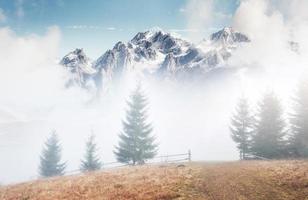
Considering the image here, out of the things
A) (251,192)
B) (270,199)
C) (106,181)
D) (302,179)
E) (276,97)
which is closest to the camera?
(270,199)

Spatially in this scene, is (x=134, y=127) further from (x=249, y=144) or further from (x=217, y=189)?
(x=217, y=189)

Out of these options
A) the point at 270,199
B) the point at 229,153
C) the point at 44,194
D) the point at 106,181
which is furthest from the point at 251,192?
the point at 229,153

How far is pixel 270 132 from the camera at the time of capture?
144 feet

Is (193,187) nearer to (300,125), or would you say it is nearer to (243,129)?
(300,125)

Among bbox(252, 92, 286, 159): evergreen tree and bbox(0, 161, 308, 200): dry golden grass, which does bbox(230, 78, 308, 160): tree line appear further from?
bbox(0, 161, 308, 200): dry golden grass

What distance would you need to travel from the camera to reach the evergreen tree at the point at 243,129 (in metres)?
47.7

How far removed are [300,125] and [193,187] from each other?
2764 cm

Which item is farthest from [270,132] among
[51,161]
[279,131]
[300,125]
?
[51,161]

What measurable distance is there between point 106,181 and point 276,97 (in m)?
30.6

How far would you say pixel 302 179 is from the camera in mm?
20594

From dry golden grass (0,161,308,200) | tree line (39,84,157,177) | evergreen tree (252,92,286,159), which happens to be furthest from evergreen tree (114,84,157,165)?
dry golden grass (0,161,308,200)

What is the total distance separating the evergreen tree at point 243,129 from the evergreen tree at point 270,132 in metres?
2.19

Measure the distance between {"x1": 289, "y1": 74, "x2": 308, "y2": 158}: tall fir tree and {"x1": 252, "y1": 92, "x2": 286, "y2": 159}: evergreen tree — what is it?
1.24 meters

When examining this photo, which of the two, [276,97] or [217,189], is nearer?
[217,189]
